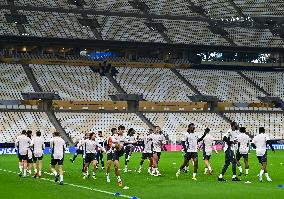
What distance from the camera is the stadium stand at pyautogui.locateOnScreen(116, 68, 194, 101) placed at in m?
80.1

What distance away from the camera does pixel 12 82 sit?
7506 cm

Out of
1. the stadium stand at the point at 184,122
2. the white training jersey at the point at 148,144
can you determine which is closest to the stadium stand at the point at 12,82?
the stadium stand at the point at 184,122

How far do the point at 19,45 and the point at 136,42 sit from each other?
13.7 metres

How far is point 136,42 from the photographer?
79.0 meters

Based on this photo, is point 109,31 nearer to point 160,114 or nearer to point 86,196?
point 160,114

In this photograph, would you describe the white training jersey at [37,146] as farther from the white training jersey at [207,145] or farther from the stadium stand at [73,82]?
the stadium stand at [73,82]

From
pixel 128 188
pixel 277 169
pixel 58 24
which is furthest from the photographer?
pixel 58 24

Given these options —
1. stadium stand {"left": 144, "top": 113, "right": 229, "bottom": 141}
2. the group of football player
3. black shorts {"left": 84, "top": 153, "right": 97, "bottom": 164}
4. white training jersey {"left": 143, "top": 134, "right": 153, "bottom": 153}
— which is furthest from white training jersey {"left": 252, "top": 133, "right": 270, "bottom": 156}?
stadium stand {"left": 144, "top": 113, "right": 229, "bottom": 141}

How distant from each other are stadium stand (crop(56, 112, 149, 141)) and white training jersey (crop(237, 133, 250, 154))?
39.1 meters

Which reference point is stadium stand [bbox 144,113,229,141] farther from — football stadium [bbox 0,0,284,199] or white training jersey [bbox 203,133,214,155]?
white training jersey [bbox 203,133,214,155]

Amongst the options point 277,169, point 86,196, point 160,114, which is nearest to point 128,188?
point 86,196

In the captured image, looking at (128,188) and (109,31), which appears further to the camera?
(109,31)

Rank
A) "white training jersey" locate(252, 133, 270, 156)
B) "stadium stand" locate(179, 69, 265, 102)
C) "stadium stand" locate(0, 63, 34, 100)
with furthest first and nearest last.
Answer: "stadium stand" locate(179, 69, 265, 102)
"stadium stand" locate(0, 63, 34, 100)
"white training jersey" locate(252, 133, 270, 156)

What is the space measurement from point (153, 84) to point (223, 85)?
9.23 metres
